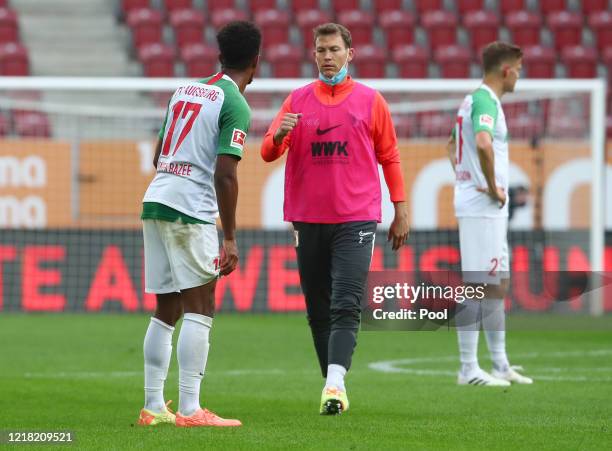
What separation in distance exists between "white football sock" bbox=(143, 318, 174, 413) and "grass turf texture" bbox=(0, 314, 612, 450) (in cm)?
17

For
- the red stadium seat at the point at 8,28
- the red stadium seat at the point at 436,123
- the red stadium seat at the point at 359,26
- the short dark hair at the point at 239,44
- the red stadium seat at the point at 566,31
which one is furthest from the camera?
the red stadium seat at the point at 566,31

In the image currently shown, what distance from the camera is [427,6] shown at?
21516 mm

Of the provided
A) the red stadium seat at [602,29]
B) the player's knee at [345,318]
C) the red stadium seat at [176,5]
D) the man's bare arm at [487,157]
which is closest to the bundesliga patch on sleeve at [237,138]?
the player's knee at [345,318]

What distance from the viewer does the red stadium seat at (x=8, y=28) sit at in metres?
20.2

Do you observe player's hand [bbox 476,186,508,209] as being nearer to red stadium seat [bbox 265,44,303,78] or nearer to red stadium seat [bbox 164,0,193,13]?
red stadium seat [bbox 265,44,303,78]

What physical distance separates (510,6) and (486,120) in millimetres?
14238

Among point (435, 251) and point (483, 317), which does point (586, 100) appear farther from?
point (483, 317)

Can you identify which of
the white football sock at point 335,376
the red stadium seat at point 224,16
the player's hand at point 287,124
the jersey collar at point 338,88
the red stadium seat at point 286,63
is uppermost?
the red stadium seat at point 224,16

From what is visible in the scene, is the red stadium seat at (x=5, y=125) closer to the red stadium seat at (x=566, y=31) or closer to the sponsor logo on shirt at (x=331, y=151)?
the sponsor logo on shirt at (x=331, y=151)

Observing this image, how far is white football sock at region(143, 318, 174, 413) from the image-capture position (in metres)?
5.81

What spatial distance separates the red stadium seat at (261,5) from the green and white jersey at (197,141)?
15.6 m

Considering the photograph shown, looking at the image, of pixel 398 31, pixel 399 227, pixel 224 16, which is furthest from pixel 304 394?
pixel 398 31

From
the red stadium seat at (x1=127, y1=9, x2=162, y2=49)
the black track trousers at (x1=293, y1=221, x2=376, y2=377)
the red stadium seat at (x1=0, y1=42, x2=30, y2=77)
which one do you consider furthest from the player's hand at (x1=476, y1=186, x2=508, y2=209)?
the red stadium seat at (x1=127, y1=9, x2=162, y2=49)

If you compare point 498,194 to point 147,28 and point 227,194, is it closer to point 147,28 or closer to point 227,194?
point 227,194
